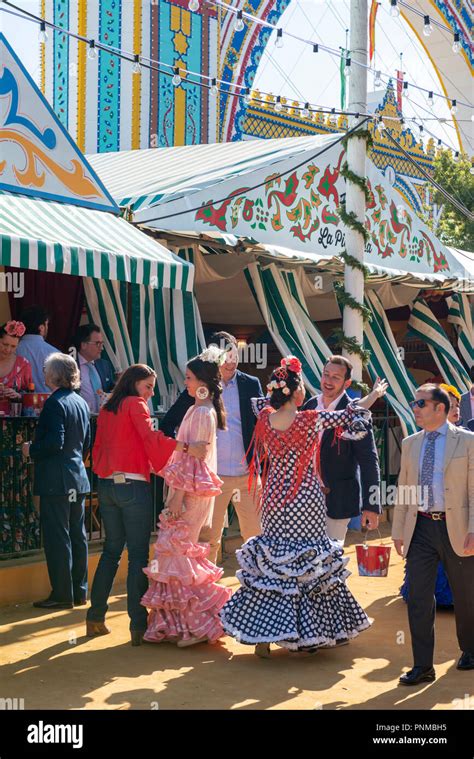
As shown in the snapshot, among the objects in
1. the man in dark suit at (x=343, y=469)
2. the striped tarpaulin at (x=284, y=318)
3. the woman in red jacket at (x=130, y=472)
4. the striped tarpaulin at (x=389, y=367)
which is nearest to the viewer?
the woman in red jacket at (x=130, y=472)

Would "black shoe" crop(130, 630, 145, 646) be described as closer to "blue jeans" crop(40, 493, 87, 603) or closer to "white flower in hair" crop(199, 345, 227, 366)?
"blue jeans" crop(40, 493, 87, 603)

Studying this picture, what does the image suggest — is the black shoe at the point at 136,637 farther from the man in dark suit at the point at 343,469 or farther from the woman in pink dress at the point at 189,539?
the man in dark suit at the point at 343,469

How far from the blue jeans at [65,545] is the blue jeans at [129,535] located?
822mm

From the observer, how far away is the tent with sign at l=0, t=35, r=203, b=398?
23.8ft

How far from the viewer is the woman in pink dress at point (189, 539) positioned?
18.9 feet

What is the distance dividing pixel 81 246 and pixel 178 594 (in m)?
2.81

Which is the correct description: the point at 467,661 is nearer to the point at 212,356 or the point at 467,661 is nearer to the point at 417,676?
the point at 417,676

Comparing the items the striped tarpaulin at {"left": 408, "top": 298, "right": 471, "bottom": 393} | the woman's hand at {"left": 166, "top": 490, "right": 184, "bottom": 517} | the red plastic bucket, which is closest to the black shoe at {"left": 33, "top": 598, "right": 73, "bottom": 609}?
the woman's hand at {"left": 166, "top": 490, "right": 184, "bottom": 517}

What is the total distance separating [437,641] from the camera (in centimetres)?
610

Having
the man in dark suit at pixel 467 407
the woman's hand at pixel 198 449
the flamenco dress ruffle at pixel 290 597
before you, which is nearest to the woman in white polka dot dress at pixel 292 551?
the flamenco dress ruffle at pixel 290 597

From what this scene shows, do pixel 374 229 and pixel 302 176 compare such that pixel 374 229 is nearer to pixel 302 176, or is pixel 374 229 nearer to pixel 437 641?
pixel 302 176

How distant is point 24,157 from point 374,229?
4.58 meters

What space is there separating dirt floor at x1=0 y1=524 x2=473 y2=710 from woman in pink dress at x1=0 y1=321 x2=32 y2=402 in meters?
1.81
